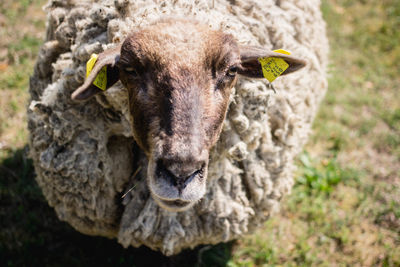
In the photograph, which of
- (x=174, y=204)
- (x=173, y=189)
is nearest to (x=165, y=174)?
(x=173, y=189)

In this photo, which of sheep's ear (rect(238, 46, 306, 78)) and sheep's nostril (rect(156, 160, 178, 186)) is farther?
sheep's ear (rect(238, 46, 306, 78))

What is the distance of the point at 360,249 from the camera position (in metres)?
3.48

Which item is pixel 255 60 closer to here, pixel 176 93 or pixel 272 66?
pixel 272 66

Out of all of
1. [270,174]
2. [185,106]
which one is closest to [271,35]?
[270,174]

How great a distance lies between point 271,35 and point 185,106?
1420 millimetres

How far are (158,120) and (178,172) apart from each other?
0.35 meters

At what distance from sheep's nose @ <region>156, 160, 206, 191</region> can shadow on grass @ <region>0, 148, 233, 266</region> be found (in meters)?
1.72

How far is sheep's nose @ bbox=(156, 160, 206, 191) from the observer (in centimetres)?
171

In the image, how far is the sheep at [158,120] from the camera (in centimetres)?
197

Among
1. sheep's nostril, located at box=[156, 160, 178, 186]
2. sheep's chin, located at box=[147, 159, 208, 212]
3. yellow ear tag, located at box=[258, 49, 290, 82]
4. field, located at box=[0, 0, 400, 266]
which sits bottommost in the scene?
→ field, located at box=[0, 0, 400, 266]

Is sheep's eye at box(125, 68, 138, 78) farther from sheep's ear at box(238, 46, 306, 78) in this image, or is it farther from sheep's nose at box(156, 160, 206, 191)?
sheep's ear at box(238, 46, 306, 78)

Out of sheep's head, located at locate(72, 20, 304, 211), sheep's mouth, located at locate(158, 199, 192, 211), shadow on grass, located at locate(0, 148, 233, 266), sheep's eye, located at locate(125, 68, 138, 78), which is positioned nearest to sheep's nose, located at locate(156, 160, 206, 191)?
sheep's head, located at locate(72, 20, 304, 211)

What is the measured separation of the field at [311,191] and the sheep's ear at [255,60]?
1941 millimetres

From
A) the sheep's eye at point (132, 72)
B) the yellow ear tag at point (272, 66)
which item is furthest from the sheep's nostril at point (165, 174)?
the yellow ear tag at point (272, 66)
